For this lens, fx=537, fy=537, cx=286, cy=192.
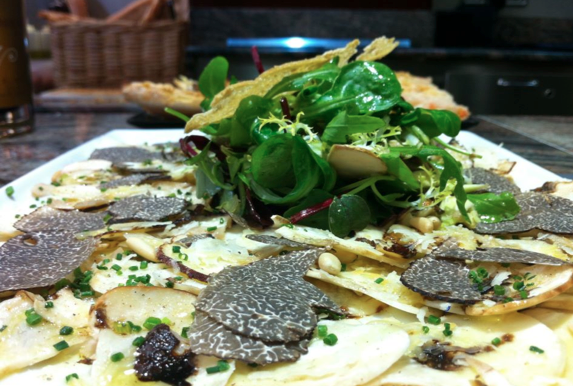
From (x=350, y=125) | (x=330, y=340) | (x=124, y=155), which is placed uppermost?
(x=350, y=125)

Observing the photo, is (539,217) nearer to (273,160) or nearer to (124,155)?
(273,160)

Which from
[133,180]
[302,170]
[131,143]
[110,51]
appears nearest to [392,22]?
[110,51]

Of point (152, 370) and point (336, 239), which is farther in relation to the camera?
point (336, 239)

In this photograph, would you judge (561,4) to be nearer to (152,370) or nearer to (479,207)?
(479,207)

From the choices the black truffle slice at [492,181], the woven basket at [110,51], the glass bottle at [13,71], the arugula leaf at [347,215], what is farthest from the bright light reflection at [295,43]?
the arugula leaf at [347,215]

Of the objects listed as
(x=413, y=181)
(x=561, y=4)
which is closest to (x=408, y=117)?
(x=413, y=181)

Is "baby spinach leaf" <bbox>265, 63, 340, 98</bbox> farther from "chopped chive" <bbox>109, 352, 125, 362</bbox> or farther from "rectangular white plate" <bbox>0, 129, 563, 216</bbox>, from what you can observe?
"chopped chive" <bbox>109, 352, 125, 362</bbox>

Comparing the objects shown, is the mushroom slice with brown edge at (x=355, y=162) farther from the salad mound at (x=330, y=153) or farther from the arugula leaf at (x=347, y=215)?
the arugula leaf at (x=347, y=215)
